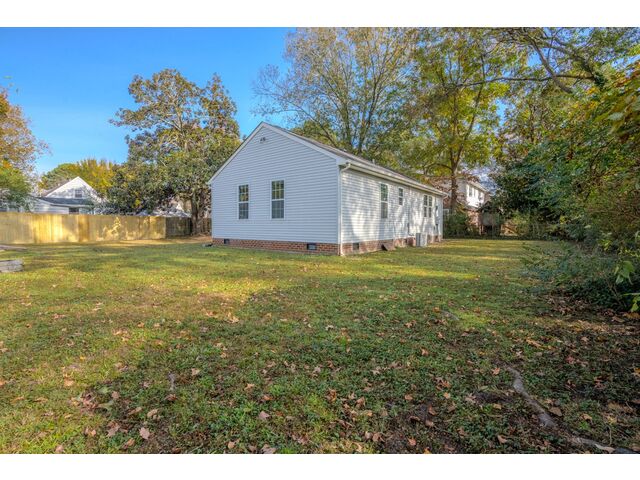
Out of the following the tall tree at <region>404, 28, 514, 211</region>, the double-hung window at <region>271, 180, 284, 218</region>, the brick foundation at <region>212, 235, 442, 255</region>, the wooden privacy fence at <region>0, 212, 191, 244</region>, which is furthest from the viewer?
the tall tree at <region>404, 28, 514, 211</region>

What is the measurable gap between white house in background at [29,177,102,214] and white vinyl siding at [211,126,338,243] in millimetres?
19204

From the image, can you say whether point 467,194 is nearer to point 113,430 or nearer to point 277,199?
point 277,199

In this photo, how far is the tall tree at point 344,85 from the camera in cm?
2138

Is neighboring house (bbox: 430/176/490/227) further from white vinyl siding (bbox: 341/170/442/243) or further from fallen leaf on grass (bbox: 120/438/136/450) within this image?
fallen leaf on grass (bbox: 120/438/136/450)

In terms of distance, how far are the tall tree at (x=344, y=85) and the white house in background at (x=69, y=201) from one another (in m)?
18.7

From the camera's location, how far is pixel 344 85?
22.9m

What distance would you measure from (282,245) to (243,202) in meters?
2.95

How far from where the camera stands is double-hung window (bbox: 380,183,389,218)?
44.2ft

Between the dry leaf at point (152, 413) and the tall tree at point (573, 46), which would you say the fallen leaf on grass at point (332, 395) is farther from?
the tall tree at point (573, 46)

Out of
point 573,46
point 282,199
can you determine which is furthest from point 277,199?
point 573,46

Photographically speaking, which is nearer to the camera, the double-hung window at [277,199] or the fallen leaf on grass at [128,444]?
the fallen leaf on grass at [128,444]

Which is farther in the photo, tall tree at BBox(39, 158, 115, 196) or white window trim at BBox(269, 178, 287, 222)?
tall tree at BBox(39, 158, 115, 196)

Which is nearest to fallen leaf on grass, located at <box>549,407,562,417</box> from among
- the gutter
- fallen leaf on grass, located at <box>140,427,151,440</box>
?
fallen leaf on grass, located at <box>140,427,151,440</box>

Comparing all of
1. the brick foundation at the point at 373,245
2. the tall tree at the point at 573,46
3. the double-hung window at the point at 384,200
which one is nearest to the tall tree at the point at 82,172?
the double-hung window at the point at 384,200
